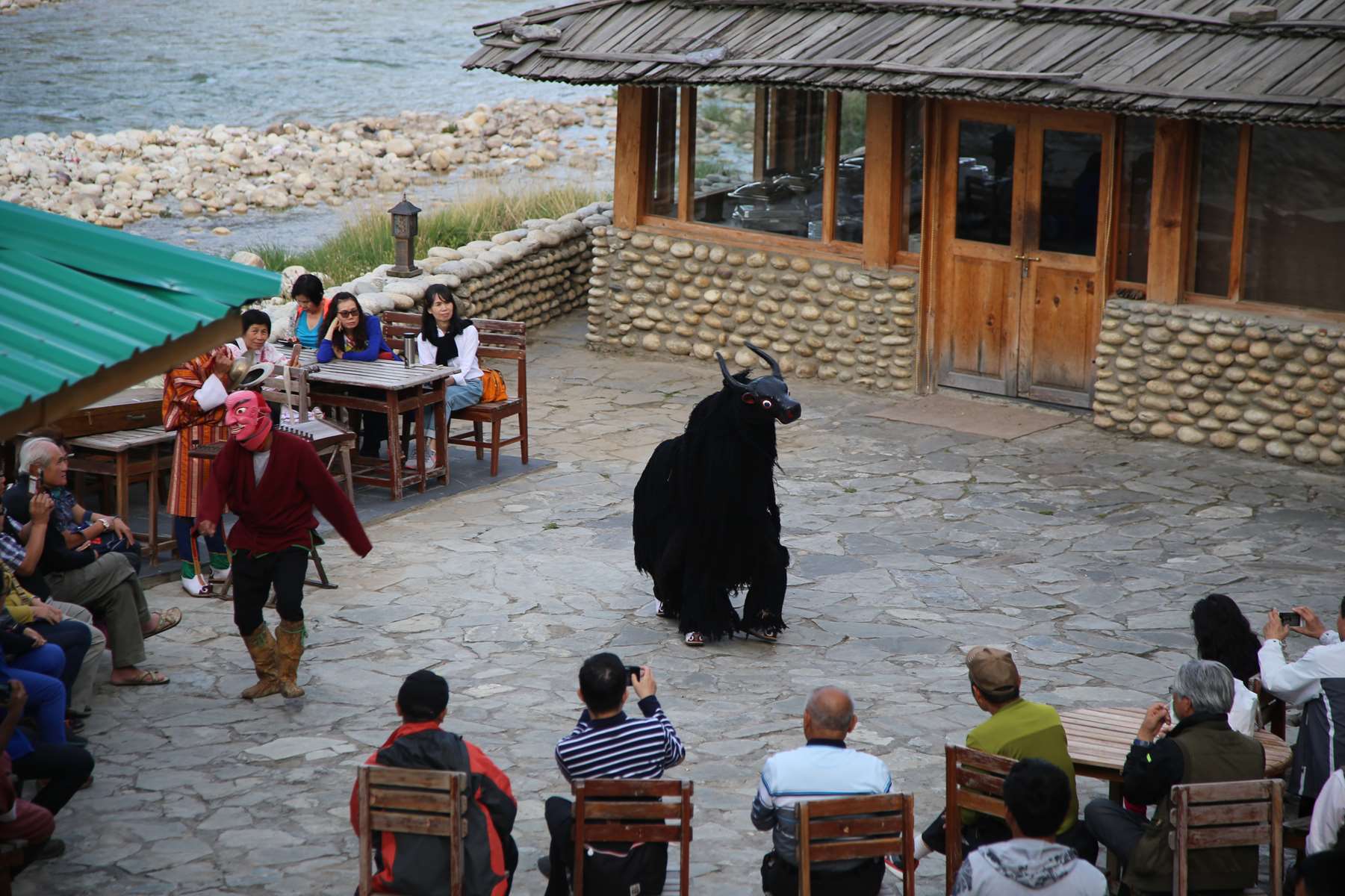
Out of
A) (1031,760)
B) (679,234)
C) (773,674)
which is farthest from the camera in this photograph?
(679,234)

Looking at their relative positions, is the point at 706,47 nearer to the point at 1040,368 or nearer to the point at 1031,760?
the point at 1040,368

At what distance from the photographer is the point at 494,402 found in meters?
11.3

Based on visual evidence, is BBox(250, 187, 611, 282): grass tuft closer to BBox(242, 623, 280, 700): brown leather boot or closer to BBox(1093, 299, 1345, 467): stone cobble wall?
BBox(1093, 299, 1345, 467): stone cobble wall

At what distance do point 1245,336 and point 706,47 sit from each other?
4.90 m

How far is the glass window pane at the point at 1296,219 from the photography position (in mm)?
11445

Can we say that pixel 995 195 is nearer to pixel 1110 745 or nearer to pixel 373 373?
pixel 373 373

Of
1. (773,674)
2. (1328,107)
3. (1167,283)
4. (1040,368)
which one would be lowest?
(773,674)

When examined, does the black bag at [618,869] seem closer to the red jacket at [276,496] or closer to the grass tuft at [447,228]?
the red jacket at [276,496]

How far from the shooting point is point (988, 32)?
12.2 metres

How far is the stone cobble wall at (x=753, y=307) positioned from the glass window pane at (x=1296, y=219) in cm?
276

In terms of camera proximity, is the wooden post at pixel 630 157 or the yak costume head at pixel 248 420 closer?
the yak costume head at pixel 248 420

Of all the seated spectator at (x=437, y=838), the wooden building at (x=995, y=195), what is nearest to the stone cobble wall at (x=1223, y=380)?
the wooden building at (x=995, y=195)

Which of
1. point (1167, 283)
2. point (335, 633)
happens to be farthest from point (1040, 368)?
point (335, 633)

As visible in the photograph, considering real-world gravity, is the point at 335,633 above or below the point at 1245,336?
below
